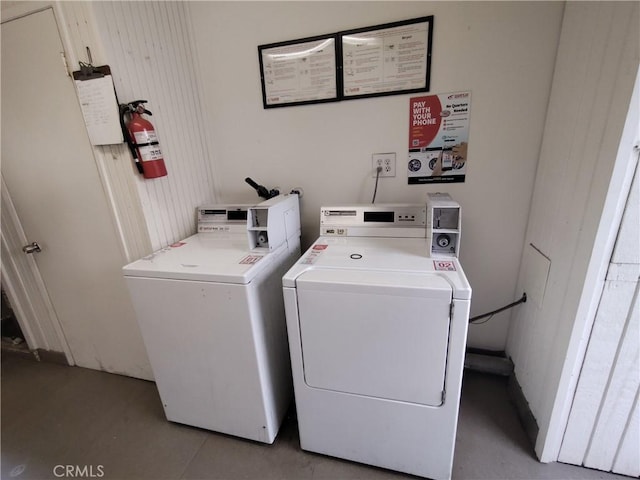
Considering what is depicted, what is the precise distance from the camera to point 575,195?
3.84 feet

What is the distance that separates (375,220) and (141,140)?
4.02 ft

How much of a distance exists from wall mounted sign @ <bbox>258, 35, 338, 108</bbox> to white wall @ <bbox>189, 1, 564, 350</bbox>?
5 cm

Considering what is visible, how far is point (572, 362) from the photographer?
116cm

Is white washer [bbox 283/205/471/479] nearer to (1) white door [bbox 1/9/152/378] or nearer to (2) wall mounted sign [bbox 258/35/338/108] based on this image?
(2) wall mounted sign [bbox 258/35/338/108]

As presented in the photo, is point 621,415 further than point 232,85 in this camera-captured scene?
No

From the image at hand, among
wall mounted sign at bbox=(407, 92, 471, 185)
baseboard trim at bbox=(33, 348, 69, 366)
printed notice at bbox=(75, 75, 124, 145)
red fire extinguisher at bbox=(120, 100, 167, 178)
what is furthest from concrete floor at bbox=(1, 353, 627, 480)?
printed notice at bbox=(75, 75, 124, 145)

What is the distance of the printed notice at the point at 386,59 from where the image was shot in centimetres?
151

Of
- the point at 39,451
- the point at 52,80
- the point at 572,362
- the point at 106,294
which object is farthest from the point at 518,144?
the point at 39,451

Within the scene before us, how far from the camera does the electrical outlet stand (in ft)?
5.62

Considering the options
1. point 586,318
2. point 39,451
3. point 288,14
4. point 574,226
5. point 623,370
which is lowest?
point 39,451

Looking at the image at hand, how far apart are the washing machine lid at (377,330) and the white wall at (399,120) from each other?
818 millimetres

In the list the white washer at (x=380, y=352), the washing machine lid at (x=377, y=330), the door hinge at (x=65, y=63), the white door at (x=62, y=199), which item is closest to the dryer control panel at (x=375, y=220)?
the white washer at (x=380, y=352)

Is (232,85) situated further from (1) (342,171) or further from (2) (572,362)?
(2) (572,362)

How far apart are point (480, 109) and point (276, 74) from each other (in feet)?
3.80
